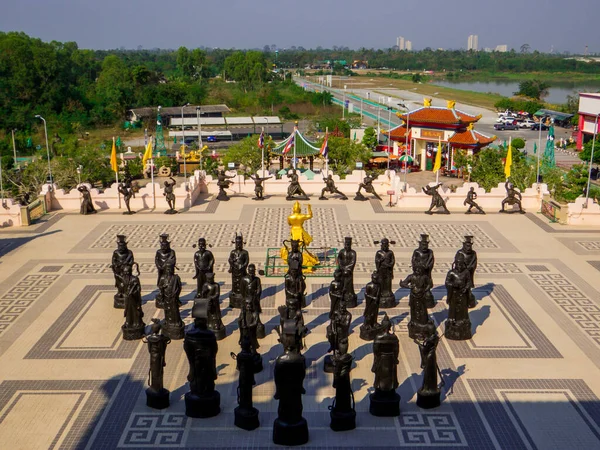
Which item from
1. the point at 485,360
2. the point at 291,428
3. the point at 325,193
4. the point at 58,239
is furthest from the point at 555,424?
the point at 325,193

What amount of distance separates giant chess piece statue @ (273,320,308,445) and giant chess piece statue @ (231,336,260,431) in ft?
1.68

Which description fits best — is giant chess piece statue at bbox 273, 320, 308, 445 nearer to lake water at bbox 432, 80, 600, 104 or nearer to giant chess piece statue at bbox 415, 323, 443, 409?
giant chess piece statue at bbox 415, 323, 443, 409

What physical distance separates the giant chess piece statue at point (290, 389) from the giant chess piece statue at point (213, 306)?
3.89 meters

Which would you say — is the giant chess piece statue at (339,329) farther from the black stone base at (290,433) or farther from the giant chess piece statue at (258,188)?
the giant chess piece statue at (258,188)

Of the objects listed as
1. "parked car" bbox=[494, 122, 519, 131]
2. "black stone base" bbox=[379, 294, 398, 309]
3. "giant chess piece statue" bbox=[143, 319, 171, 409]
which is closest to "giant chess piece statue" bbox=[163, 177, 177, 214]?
"black stone base" bbox=[379, 294, 398, 309]

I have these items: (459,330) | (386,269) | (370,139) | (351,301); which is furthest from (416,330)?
(370,139)

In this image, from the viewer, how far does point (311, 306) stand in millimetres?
16812

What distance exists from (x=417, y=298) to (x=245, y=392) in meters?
5.02

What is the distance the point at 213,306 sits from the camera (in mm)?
14711

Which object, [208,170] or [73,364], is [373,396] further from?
[208,170]

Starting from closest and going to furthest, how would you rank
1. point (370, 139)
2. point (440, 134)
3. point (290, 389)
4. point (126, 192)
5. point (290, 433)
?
point (290, 389) < point (290, 433) < point (126, 192) < point (440, 134) < point (370, 139)

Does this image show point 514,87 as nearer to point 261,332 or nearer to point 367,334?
point 367,334

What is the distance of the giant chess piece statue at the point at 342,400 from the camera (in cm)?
1127

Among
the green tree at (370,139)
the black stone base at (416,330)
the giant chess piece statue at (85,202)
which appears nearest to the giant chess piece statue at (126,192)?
the giant chess piece statue at (85,202)
